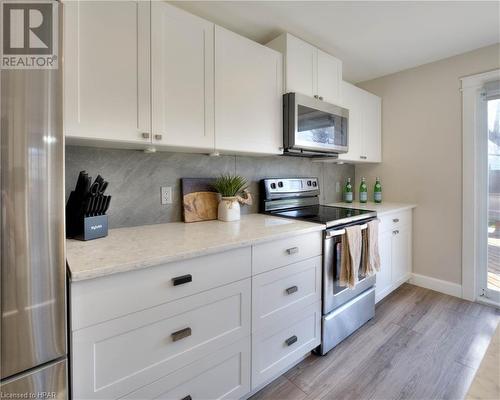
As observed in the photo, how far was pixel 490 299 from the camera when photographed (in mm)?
2420

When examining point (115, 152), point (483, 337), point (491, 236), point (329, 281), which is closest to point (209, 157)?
point (115, 152)

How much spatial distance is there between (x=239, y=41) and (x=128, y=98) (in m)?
0.86

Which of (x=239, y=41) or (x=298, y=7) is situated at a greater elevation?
(x=298, y=7)

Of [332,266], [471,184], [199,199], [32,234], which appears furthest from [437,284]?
[32,234]

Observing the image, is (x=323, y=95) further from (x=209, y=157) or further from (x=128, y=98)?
(x=128, y=98)

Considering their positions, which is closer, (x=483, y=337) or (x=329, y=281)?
(x=329, y=281)

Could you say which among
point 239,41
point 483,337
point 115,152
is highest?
point 239,41

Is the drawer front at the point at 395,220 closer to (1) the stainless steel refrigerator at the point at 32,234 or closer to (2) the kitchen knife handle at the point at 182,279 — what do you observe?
(2) the kitchen knife handle at the point at 182,279

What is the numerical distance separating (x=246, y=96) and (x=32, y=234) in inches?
55.0

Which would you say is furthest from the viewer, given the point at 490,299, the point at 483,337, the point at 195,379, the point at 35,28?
the point at 490,299

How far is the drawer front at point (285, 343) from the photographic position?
4.64 ft

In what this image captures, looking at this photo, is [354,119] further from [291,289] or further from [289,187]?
[291,289]

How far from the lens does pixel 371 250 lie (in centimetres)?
204

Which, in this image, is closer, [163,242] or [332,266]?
[163,242]
